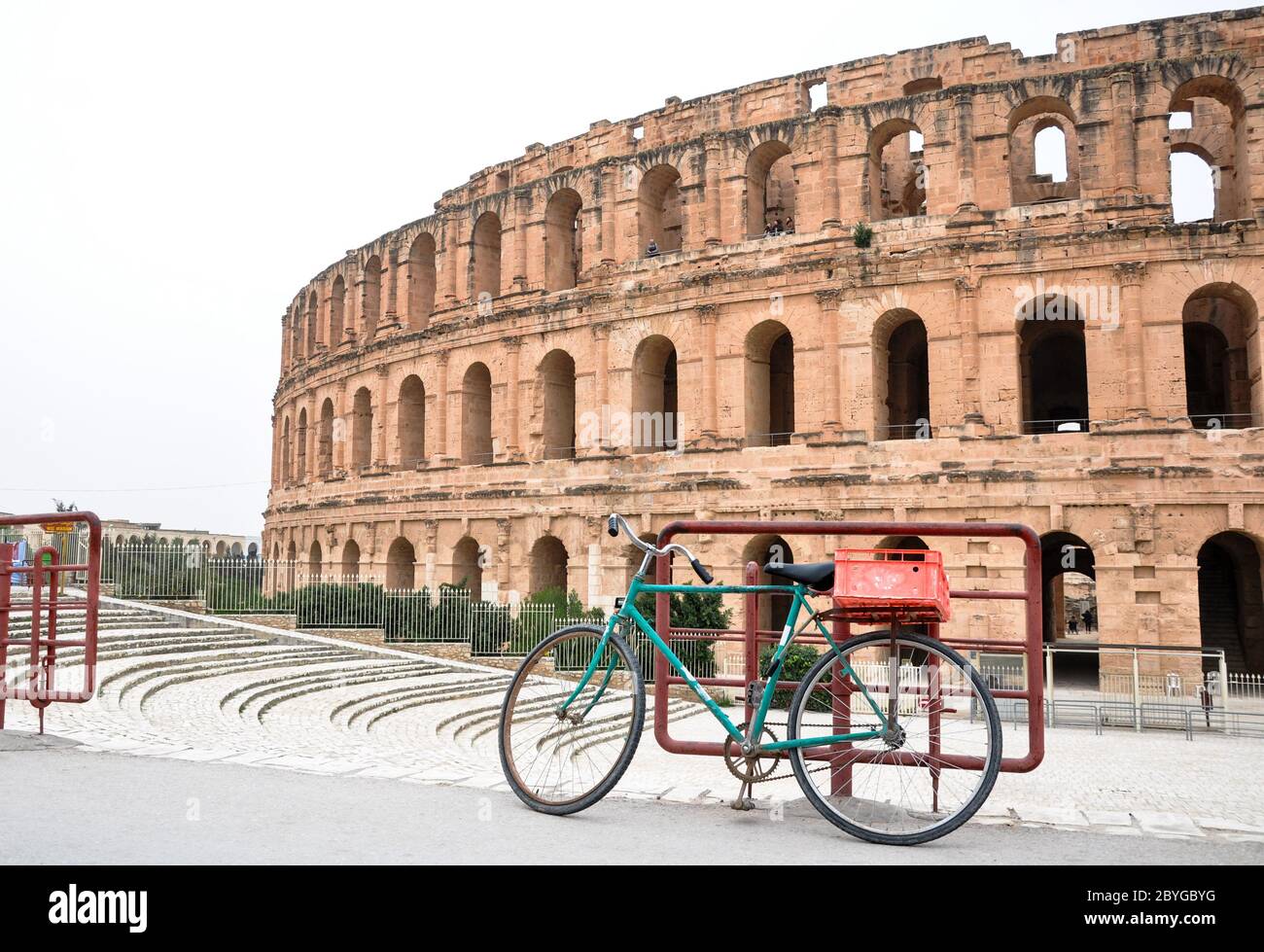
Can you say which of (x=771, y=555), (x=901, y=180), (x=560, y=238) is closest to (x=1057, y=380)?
(x=901, y=180)

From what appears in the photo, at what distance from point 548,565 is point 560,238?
9211mm

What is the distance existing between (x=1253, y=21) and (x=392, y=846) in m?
25.0

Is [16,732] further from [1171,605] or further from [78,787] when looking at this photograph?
[1171,605]

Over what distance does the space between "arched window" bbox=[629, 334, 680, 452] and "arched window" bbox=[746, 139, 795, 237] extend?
380cm

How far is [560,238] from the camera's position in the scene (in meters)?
28.8

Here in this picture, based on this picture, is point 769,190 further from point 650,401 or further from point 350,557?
point 350,557

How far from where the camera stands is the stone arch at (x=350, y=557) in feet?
106

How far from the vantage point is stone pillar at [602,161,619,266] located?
27.1 meters

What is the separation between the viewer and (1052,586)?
Result: 30.5m

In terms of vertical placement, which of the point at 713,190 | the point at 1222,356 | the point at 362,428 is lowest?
the point at 362,428

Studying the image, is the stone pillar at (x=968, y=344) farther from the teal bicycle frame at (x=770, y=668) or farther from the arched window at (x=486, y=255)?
the teal bicycle frame at (x=770, y=668)

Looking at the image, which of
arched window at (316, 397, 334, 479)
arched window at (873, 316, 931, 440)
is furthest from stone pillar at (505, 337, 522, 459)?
arched window at (316, 397, 334, 479)

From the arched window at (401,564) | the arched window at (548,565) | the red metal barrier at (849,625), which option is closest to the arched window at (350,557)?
the arched window at (401,564)
